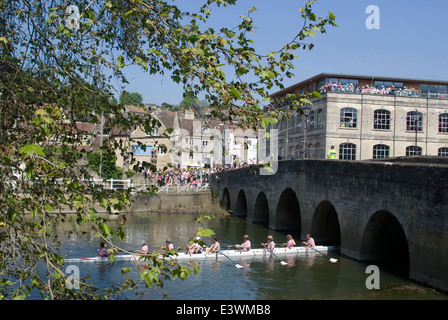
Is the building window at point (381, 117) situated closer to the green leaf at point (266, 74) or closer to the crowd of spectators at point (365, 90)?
the crowd of spectators at point (365, 90)

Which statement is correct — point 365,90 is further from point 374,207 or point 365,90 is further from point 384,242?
point 374,207

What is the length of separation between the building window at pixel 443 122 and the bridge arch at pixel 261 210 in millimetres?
15447

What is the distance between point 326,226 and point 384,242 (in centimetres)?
561

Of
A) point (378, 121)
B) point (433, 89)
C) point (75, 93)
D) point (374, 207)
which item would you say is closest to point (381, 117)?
point (378, 121)

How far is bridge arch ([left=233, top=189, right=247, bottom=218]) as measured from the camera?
39.1 m

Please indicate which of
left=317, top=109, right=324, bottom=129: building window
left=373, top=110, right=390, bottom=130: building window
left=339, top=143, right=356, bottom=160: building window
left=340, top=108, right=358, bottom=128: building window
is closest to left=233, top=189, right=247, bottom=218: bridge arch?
left=317, top=109, right=324, bottom=129: building window

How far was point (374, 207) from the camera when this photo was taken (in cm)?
1903

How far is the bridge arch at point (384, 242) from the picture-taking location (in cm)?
1958

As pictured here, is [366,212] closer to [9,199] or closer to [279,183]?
[279,183]

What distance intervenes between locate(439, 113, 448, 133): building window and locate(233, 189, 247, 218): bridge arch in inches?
643

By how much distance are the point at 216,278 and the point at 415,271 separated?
6767 mm
